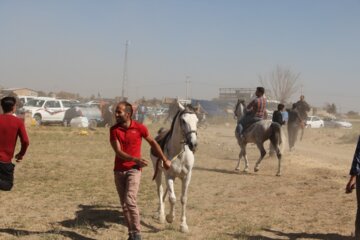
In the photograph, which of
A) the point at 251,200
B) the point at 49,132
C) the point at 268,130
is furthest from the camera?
the point at 49,132

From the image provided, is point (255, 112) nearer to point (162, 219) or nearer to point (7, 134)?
point (162, 219)

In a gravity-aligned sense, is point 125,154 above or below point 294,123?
above

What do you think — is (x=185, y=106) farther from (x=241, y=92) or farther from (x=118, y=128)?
(x=241, y=92)

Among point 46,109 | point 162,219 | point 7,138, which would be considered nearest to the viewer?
point 7,138

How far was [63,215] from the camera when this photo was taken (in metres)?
8.20

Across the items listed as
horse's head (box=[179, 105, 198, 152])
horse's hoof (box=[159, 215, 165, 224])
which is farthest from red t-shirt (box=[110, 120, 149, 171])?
horse's hoof (box=[159, 215, 165, 224])

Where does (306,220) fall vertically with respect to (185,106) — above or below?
below

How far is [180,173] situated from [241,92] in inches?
2789

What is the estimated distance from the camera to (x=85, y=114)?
32.3 m

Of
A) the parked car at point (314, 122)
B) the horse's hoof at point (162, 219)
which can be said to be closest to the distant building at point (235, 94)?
the parked car at point (314, 122)

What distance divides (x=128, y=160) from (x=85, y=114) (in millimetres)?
26970

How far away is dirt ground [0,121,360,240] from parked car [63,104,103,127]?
15.4m

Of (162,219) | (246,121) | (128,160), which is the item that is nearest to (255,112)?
(246,121)

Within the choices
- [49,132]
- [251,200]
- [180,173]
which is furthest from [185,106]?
[49,132]
